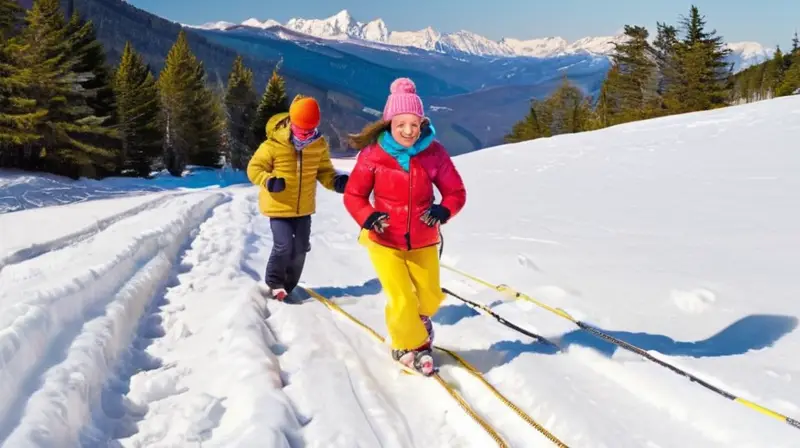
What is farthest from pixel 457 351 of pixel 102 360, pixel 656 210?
pixel 656 210

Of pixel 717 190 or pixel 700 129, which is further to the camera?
pixel 700 129

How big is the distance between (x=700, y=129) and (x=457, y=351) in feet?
58.3

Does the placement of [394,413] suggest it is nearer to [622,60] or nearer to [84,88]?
[84,88]

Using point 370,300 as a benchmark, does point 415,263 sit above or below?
above

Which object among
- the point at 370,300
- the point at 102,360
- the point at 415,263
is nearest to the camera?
the point at 102,360

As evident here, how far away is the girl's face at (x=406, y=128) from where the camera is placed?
12.6ft

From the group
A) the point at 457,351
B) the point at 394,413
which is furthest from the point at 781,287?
the point at 394,413

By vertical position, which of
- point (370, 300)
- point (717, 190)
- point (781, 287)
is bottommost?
point (370, 300)

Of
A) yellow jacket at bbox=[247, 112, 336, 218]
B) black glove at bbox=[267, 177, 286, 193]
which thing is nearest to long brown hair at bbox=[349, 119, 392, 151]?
black glove at bbox=[267, 177, 286, 193]

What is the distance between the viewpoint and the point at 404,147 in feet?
12.7

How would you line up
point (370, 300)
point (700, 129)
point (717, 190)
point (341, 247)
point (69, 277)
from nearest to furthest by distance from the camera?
point (69, 277), point (370, 300), point (341, 247), point (717, 190), point (700, 129)

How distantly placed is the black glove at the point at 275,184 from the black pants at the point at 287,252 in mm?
579

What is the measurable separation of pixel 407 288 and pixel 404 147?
3.10ft

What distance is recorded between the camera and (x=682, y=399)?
10.9 feet
